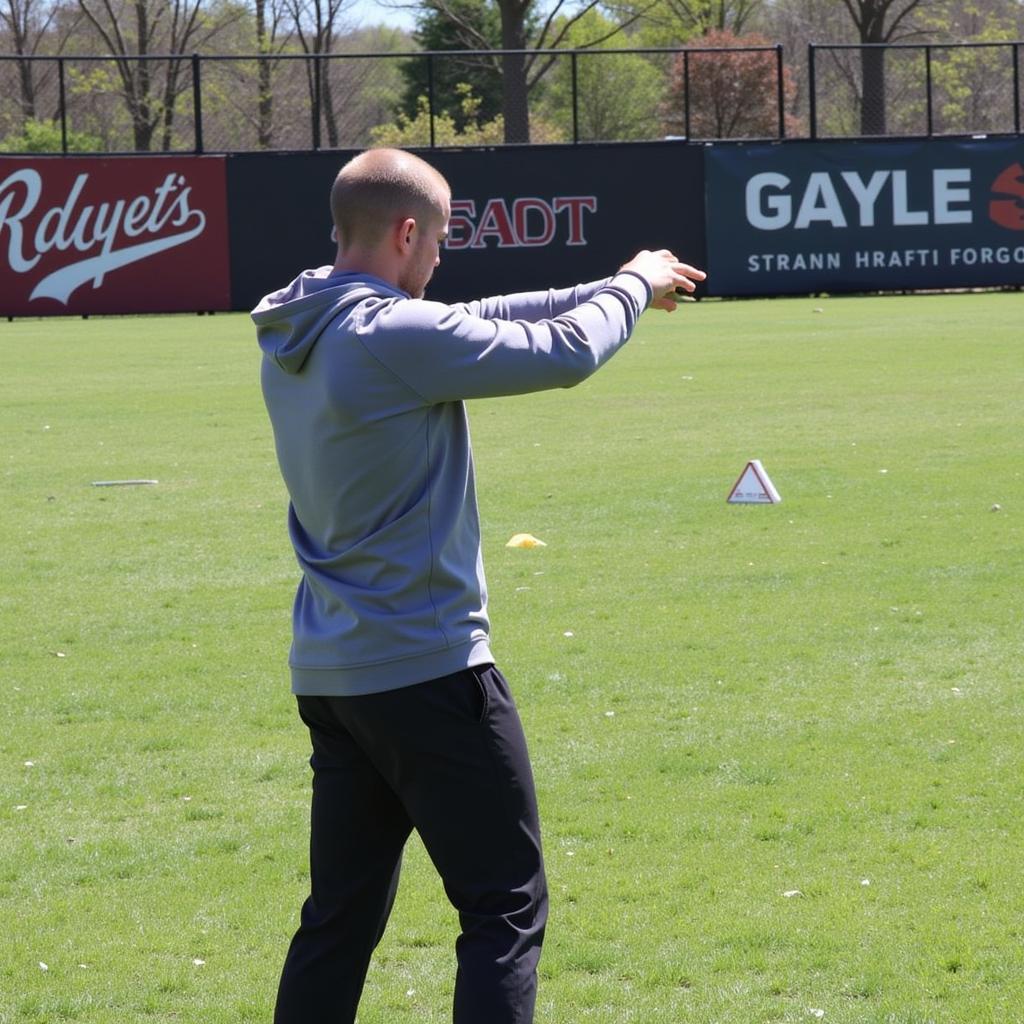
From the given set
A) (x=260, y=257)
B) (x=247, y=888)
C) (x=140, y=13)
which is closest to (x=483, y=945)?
(x=247, y=888)

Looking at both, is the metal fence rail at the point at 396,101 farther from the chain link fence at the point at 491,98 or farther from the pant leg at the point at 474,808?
the pant leg at the point at 474,808

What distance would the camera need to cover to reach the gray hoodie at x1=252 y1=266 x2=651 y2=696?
9.57 ft

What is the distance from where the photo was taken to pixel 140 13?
58.2m

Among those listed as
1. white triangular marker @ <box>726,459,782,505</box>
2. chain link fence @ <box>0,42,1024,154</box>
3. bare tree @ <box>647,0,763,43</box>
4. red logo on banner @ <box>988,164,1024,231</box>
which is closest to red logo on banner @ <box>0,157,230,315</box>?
chain link fence @ <box>0,42,1024,154</box>

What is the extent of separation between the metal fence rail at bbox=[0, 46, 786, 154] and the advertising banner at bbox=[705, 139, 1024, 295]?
4.89 feet

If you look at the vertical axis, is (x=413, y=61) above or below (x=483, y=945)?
above

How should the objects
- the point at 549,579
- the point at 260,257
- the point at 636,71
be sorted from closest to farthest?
the point at 549,579 → the point at 260,257 → the point at 636,71

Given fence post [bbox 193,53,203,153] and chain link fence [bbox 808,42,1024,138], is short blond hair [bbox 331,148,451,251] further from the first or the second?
chain link fence [bbox 808,42,1024,138]

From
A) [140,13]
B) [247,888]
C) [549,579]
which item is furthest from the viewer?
[140,13]

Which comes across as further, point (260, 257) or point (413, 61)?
point (413, 61)

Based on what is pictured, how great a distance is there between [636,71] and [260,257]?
22042mm

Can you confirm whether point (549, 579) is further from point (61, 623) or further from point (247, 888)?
point (247, 888)

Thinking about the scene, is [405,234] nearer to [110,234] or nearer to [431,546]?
[431,546]

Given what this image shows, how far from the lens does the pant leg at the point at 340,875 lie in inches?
125
